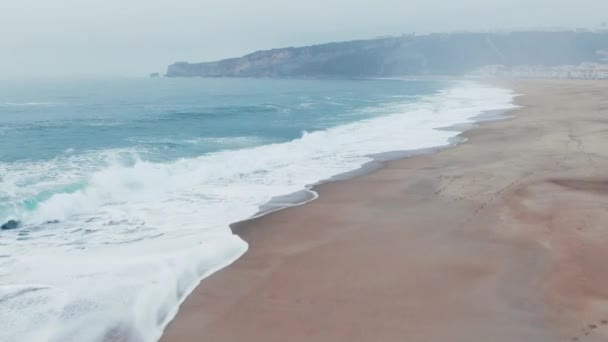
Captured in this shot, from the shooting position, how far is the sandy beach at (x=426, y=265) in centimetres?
671

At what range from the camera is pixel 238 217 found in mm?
11953

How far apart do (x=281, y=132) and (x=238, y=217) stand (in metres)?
16.6

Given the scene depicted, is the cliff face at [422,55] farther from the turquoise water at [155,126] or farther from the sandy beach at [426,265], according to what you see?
the sandy beach at [426,265]

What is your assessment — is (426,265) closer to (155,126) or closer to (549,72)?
(155,126)

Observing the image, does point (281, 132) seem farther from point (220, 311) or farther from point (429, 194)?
point (220, 311)

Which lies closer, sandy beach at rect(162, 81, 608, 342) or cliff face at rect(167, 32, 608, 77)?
sandy beach at rect(162, 81, 608, 342)

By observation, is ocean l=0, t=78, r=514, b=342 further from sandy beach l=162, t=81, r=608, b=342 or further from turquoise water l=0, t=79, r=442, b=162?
sandy beach l=162, t=81, r=608, b=342

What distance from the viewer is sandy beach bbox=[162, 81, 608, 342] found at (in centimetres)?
671

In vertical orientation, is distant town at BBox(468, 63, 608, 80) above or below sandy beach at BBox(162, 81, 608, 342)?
above

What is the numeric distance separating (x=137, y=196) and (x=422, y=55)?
389 ft

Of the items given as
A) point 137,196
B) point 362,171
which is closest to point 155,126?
point 137,196

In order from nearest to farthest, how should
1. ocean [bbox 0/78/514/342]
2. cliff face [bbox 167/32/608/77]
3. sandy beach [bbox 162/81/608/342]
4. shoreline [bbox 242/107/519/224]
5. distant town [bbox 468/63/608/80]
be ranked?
sandy beach [bbox 162/81/608/342]
ocean [bbox 0/78/514/342]
shoreline [bbox 242/107/519/224]
distant town [bbox 468/63/608/80]
cliff face [bbox 167/32/608/77]

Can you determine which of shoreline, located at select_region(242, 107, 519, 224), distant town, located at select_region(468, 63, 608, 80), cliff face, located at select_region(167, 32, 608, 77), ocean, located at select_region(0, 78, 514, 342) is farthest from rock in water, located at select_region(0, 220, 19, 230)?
cliff face, located at select_region(167, 32, 608, 77)

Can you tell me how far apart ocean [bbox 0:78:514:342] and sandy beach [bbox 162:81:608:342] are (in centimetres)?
90
